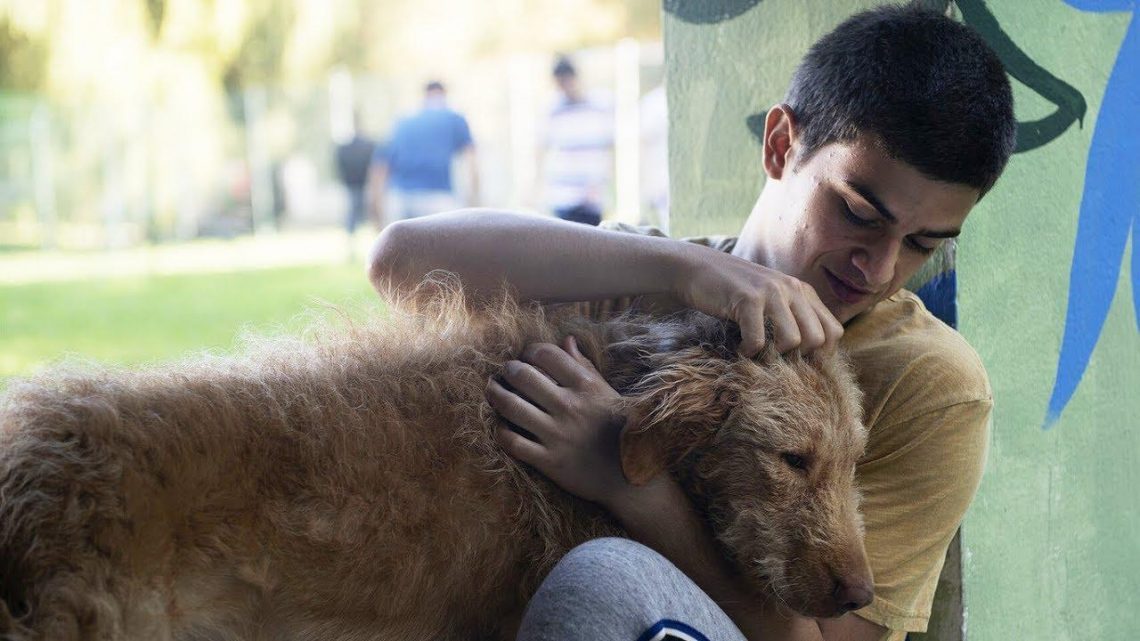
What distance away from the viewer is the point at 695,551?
278 centimetres

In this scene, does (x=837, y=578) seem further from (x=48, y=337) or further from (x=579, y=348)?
(x=48, y=337)

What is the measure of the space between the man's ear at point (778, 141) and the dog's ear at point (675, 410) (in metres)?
0.80

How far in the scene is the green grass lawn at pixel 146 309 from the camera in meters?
11.8

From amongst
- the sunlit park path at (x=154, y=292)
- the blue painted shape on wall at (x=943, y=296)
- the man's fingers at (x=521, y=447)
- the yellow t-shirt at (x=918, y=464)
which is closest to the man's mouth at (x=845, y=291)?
the yellow t-shirt at (x=918, y=464)

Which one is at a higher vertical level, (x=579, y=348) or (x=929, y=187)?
(x=929, y=187)

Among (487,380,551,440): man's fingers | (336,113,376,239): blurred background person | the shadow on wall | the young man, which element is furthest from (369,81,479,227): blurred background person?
(487,380,551,440): man's fingers

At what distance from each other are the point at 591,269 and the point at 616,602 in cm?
111

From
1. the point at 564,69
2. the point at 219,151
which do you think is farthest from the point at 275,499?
the point at 219,151

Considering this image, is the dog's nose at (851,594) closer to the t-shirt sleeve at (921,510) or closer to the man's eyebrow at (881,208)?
the t-shirt sleeve at (921,510)

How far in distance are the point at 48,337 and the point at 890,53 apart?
11.8 metres

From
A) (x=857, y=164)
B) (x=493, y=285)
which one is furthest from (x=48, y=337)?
(x=857, y=164)

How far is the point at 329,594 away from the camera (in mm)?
2465

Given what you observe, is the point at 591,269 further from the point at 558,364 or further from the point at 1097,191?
the point at 1097,191

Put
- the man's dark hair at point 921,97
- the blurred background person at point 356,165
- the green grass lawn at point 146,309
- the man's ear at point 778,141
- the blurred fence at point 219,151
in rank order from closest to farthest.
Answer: the man's dark hair at point 921,97, the man's ear at point 778,141, the green grass lawn at point 146,309, the blurred background person at point 356,165, the blurred fence at point 219,151
